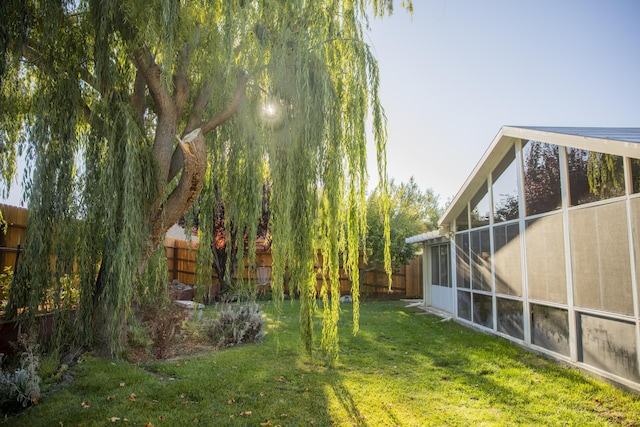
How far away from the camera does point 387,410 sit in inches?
143

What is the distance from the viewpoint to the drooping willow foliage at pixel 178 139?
3.25m

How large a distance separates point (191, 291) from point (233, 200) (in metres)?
7.50

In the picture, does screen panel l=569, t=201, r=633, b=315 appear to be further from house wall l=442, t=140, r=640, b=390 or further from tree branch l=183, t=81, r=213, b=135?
tree branch l=183, t=81, r=213, b=135

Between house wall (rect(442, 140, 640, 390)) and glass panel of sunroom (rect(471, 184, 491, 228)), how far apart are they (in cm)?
3

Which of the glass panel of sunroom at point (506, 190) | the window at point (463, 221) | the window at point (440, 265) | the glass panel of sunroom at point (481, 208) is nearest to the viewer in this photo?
the glass panel of sunroom at point (506, 190)

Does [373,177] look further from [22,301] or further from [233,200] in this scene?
[22,301]

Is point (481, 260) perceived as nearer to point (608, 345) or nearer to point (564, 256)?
point (564, 256)

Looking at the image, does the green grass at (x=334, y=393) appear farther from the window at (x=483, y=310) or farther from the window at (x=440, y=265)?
the window at (x=440, y=265)

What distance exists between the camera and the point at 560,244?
536cm

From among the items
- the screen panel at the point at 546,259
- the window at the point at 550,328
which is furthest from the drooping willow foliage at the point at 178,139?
the window at the point at 550,328

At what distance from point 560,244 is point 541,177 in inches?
49.9

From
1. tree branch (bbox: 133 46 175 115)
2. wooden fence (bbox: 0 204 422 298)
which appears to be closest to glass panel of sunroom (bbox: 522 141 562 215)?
wooden fence (bbox: 0 204 422 298)

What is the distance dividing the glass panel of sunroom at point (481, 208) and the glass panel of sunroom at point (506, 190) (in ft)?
0.98

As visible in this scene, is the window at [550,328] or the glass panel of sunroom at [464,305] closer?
the window at [550,328]
